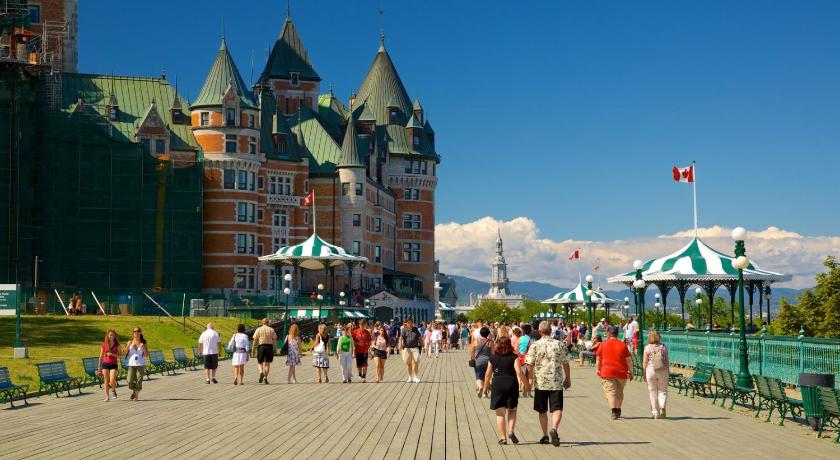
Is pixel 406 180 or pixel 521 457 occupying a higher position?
pixel 406 180

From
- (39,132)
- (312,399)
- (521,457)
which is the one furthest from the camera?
(39,132)

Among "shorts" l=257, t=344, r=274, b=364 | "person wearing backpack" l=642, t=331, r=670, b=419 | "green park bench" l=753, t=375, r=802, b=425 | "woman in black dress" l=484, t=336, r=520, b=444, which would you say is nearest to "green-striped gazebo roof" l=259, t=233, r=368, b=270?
"shorts" l=257, t=344, r=274, b=364

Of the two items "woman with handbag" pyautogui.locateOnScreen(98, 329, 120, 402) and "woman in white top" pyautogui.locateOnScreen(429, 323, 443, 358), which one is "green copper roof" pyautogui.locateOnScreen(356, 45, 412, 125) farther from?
"woman with handbag" pyautogui.locateOnScreen(98, 329, 120, 402)

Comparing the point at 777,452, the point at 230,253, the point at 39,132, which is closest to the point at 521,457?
the point at 777,452

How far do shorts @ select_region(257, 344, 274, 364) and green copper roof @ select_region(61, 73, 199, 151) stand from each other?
5620 centimetres

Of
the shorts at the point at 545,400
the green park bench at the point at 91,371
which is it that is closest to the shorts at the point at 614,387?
the shorts at the point at 545,400

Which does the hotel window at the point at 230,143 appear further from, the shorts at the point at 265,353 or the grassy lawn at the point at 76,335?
the shorts at the point at 265,353

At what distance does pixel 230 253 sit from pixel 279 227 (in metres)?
8.70

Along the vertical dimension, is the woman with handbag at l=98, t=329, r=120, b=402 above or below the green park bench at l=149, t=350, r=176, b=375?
above

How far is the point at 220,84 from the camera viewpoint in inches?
3467

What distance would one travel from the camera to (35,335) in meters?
50.4

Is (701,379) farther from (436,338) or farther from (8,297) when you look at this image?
(436,338)

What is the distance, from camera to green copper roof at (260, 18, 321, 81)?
361 feet

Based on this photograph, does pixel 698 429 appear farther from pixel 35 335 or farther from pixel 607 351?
pixel 35 335
